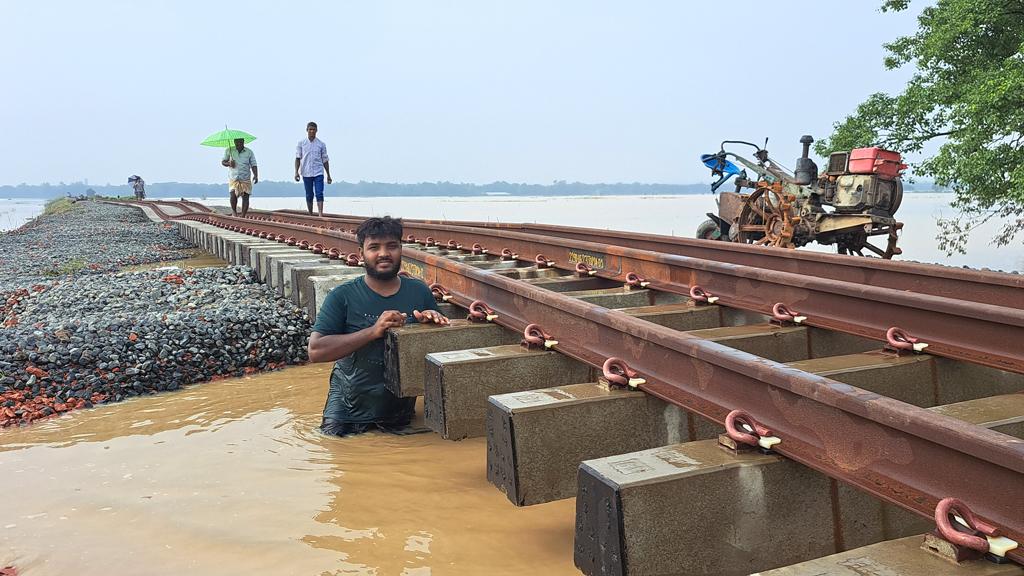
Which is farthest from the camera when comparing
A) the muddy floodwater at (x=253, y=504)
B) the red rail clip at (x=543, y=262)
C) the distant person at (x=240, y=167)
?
the distant person at (x=240, y=167)

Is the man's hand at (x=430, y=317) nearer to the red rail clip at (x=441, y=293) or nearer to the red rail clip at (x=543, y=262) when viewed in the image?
the red rail clip at (x=441, y=293)

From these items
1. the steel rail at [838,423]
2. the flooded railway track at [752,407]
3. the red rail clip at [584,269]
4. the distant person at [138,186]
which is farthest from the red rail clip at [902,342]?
the distant person at [138,186]

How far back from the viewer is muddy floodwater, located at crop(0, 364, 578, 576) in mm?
2740

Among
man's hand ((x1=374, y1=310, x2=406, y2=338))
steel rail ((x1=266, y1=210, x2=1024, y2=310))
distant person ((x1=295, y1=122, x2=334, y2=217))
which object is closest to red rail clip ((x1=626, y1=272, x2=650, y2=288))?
steel rail ((x1=266, y1=210, x2=1024, y2=310))

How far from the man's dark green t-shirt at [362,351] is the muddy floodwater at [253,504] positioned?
0.51ft

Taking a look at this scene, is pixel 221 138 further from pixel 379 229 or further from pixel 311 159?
pixel 379 229

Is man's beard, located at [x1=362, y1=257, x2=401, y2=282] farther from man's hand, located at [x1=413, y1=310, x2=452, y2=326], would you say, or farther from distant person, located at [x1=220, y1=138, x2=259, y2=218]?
distant person, located at [x1=220, y1=138, x2=259, y2=218]

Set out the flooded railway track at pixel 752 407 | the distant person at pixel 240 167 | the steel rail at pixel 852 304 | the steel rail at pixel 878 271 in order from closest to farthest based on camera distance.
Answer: the flooded railway track at pixel 752 407
the steel rail at pixel 852 304
the steel rail at pixel 878 271
the distant person at pixel 240 167

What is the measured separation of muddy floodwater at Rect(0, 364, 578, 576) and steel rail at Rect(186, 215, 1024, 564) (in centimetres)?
70

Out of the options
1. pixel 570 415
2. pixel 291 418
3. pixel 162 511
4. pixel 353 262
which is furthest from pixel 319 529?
pixel 353 262

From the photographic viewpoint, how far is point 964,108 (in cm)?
1177

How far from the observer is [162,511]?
3.24 metres

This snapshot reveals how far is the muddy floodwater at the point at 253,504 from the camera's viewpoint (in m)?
2.74

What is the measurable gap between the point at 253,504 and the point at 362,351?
44.8 inches
